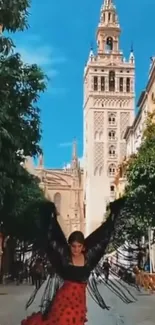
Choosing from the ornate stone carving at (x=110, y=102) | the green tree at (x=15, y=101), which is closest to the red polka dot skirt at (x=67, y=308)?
the green tree at (x=15, y=101)

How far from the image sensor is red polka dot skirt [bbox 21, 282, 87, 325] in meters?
6.72

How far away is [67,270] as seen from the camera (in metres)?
6.91

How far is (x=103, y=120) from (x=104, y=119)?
245mm

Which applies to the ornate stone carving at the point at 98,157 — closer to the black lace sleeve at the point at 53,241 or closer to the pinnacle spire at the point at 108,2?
the pinnacle spire at the point at 108,2

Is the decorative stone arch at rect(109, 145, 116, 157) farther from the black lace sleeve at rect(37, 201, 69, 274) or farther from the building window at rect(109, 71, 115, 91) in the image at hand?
the black lace sleeve at rect(37, 201, 69, 274)

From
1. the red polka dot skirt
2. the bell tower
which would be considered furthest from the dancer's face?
the bell tower

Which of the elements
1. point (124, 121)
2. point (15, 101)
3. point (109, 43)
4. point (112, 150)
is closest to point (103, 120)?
point (124, 121)

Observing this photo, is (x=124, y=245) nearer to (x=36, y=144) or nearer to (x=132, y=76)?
(x=36, y=144)

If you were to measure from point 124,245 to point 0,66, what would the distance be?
23.8 feet

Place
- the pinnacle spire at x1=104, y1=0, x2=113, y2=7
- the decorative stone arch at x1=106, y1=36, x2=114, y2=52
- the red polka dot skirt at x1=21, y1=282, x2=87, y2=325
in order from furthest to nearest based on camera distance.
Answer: the pinnacle spire at x1=104, y1=0, x2=113, y2=7, the decorative stone arch at x1=106, y1=36, x2=114, y2=52, the red polka dot skirt at x1=21, y1=282, x2=87, y2=325

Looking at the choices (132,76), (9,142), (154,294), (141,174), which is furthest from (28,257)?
(132,76)

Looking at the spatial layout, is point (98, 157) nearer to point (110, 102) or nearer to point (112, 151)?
point (112, 151)

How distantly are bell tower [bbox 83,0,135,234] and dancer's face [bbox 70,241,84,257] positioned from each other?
101m

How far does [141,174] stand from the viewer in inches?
1137
